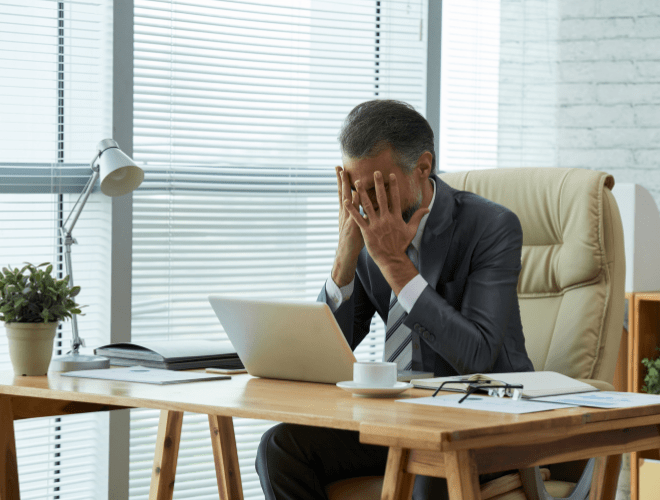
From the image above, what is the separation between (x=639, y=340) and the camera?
285 cm

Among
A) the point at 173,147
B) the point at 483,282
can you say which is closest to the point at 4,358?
the point at 173,147

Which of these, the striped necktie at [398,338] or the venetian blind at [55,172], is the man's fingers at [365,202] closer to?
the striped necktie at [398,338]

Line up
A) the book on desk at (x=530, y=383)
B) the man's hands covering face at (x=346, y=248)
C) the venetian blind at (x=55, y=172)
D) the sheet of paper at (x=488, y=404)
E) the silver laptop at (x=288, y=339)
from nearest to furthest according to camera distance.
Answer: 1. the sheet of paper at (x=488, y=404)
2. the book on desk at (x=530, y=383)
3. the silver laptop at (x=288, y=339)
4. the man's hands covering face at (x=346, y=248)
5. the venetian blind at (x=55, y=172)

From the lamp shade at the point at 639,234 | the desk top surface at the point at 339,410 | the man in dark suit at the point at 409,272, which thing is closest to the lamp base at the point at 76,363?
the desk top surface at the point at 339,410

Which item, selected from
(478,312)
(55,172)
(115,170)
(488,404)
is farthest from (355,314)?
(55,172)

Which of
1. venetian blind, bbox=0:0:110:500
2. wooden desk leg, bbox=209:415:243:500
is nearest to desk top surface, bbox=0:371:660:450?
wooden desk leg, bbox=209:415:243:500

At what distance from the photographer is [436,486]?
1330 mm

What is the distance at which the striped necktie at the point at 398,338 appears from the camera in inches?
69.3

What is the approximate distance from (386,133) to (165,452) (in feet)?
2.87

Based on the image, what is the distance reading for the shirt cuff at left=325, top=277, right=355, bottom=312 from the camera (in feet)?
5.96

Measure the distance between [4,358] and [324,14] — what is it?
1532mm

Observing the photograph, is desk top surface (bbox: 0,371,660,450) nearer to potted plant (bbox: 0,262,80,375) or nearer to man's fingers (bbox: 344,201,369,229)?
potted plant (bbox: 0,262,80,375)

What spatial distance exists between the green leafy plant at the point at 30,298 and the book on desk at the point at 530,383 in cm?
74

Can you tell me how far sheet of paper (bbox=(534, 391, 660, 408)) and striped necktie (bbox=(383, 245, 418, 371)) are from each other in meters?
0.46
